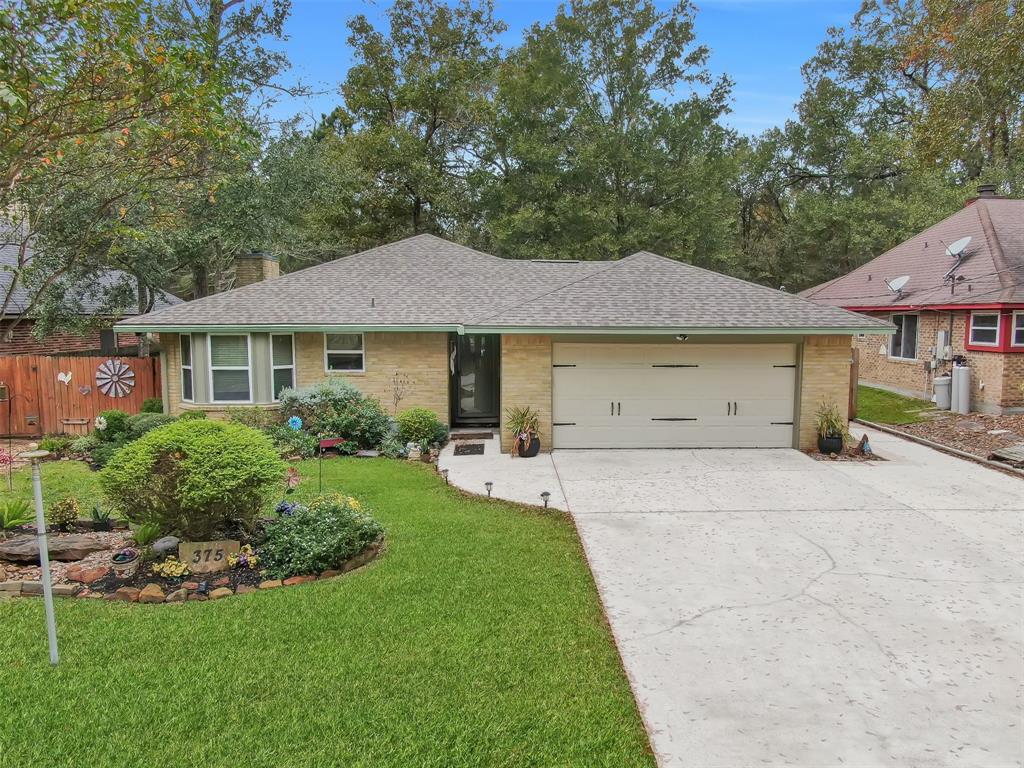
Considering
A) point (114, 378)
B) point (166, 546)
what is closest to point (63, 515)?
point (166, 546)

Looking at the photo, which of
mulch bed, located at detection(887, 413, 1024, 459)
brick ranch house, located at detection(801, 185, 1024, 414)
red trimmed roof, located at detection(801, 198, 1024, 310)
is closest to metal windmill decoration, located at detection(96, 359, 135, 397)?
mulch bed, located at detection(887, 413, 1024, 459)

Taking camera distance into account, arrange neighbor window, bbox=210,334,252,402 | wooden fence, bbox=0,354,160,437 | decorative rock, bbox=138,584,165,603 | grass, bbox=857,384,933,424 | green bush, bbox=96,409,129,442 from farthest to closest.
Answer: grass, bbox=857,384,933,424 < wooden fence, bbox=0,354,160,437 < neighbor window, bbox=210,334,252,402 < green bush, bbox=96,409,129,442 < decorative rock, bbox=138,584,165,603

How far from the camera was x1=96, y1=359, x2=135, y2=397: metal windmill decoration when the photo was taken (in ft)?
49.5

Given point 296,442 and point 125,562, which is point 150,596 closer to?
point 125,562

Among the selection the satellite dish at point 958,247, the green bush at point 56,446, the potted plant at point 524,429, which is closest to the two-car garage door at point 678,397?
the potted plant at point 524,429

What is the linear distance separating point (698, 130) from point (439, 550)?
27.2 m

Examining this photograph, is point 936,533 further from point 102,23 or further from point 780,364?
point 102,23

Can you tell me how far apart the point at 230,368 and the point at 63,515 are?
6864mm

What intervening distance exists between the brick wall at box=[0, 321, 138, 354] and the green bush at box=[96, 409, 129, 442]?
26.7 ft

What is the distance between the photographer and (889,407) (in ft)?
59.4

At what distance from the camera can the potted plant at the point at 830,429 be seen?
12570mm

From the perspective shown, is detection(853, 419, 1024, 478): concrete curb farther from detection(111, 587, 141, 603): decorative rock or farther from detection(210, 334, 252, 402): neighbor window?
detection(210, 334, 252, 402): neighbor window

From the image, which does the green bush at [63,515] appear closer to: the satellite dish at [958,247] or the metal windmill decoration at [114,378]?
the metal windmill decoration at [114,378]

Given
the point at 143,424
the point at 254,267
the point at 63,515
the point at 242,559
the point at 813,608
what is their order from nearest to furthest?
the point at 813,608 → the point at 242,559 → the point at 63,515 → the point at 143,424 → the point at 254,267
